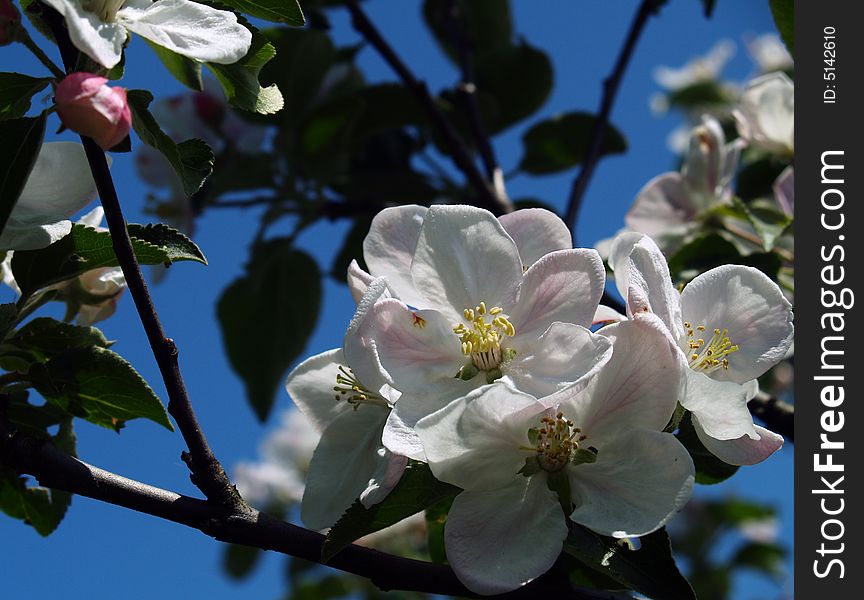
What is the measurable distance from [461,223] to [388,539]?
2218 millimetres

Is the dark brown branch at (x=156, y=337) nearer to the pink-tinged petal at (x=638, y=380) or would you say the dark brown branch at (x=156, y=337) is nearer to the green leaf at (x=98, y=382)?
the green leaf at (x=98, y=382)

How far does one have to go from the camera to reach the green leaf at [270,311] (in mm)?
2408

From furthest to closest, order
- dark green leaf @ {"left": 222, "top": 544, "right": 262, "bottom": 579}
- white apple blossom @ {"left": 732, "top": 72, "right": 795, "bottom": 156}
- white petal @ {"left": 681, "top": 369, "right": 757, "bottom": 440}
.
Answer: dark green leaf @ {"left": 222, "top": 544, "right": 262, "bottom": 579} < white apple blossom @ {"left": 732, "top": 72, "right": 795, "bottom": 156} < white petal @ {"left": 681, "top": 369, "right": 757, "bottom": 440}

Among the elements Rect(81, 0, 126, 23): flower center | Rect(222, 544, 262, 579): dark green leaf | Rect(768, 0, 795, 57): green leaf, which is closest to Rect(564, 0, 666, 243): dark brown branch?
Rect(768, 0, 795, 57): green leaf

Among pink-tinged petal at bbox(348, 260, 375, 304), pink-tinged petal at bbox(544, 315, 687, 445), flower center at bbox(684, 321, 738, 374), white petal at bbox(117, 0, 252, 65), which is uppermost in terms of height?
white petal at bbox(117, 0, 252, 65)

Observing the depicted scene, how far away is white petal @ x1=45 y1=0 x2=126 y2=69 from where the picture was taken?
A: 0.78 meters

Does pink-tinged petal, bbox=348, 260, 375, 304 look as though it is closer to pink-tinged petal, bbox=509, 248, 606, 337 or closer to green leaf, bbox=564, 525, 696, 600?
pink-tinged petal, bbox=509, 248, 606, 337

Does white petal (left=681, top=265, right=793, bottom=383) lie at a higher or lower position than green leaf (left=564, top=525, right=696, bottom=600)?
higher

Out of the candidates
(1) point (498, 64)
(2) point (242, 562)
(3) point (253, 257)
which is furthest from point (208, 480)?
(2) point (242, 562)

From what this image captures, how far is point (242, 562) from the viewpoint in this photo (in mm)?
3717

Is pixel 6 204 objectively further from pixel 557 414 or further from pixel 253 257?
pixel 253 257

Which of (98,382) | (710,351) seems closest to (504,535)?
(710,351)

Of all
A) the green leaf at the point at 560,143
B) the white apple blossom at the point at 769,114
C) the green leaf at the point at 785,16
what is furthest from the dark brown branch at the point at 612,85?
the green leaf at the point at 785,16

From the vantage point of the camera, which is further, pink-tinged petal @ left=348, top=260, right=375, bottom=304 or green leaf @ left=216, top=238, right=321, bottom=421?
green leaf @ left=216, top=238, right=321, bottom=421
